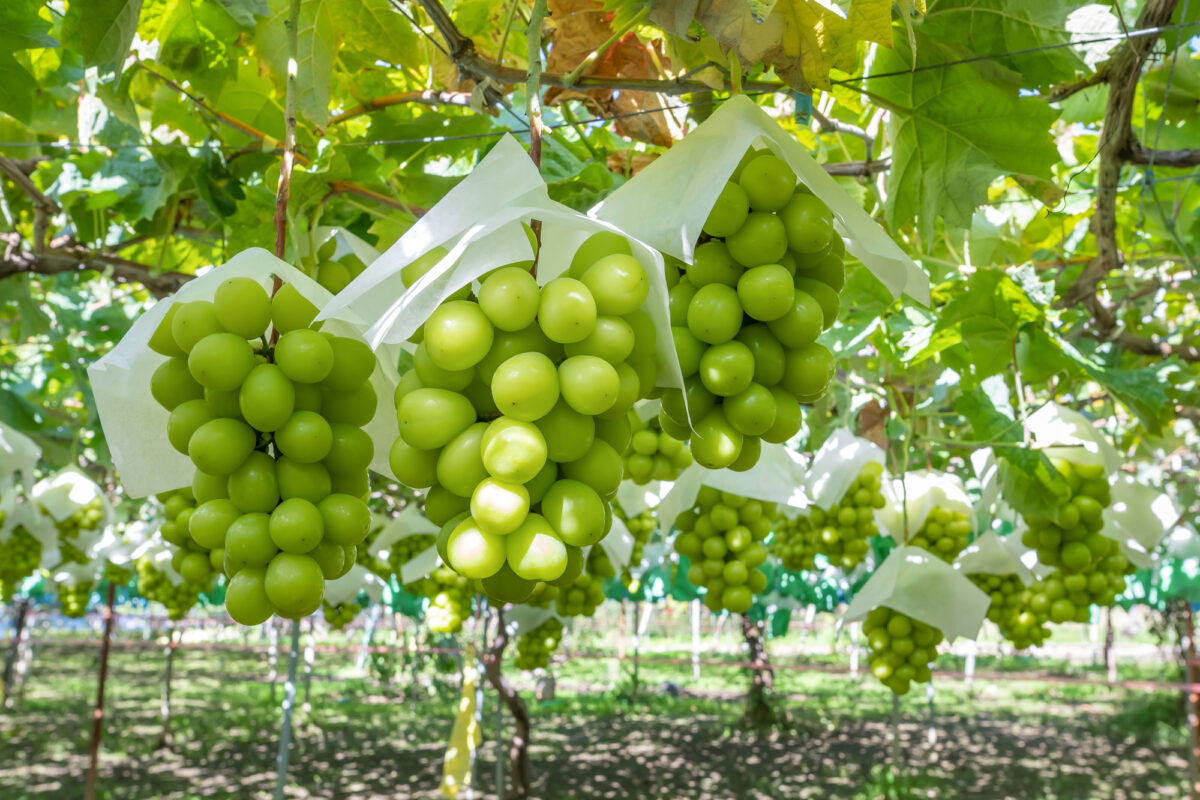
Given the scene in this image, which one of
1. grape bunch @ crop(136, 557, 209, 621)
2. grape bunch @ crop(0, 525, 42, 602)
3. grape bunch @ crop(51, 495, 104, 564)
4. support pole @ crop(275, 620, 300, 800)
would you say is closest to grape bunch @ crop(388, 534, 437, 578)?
support pole @ crop(275, 620, 300, 800)

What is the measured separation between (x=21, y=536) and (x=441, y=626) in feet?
6.45

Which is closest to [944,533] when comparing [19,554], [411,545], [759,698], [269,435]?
[269,435]

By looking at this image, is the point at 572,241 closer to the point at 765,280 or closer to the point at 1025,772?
the point at 765,280

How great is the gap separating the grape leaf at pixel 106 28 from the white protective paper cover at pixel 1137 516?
9.16ft

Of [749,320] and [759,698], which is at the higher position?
[749,320]

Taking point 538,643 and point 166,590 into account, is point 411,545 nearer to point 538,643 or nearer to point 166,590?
point 538,643

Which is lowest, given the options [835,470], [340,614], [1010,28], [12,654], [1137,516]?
[12,654]

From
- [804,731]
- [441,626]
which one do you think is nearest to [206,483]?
[441,626]

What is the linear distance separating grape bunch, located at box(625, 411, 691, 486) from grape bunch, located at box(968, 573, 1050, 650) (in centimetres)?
132

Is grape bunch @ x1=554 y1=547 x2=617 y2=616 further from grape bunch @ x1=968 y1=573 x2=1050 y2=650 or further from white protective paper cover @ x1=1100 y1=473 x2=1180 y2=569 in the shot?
Answer: white protective paper cover @ x1=1100 y1=473 x2=1180 y2=569

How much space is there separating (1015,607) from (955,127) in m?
2.17

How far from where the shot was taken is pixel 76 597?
5629mm

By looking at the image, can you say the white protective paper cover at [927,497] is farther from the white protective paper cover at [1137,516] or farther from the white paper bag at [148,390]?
the white paper bag at [148,390]

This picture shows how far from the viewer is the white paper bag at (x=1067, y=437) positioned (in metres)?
1.94
